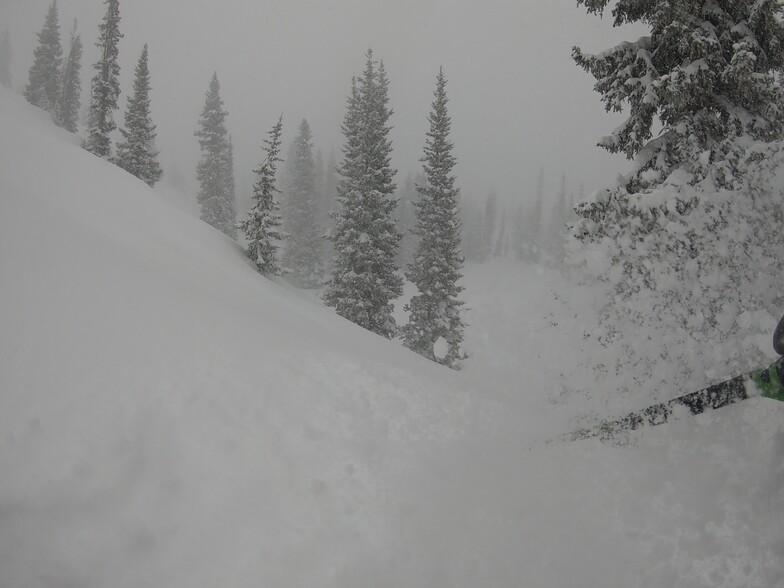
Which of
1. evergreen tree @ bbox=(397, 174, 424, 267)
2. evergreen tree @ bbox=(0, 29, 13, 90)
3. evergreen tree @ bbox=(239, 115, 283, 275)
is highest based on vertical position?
evergreen tree @ bbox=(0, 29, 13, 90)

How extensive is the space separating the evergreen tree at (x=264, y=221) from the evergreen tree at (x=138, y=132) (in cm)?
1668

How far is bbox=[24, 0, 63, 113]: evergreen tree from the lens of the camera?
4884cm

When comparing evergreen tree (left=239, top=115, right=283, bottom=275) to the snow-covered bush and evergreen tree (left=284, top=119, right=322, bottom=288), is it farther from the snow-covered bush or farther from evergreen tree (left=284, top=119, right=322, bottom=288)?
evergreen tree (left=284, top=119, right=322, bottom=288)

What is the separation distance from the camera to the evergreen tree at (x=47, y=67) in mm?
48844

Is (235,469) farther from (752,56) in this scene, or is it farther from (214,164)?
(214,164)

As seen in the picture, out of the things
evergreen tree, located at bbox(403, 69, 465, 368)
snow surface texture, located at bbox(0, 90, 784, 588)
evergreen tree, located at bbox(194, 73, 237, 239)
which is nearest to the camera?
snow surface texture, located at bbox(0, 90, 784, 588)

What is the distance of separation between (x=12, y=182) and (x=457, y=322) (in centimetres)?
2030

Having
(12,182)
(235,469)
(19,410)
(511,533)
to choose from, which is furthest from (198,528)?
(12,182)

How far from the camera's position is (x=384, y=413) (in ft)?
24.9

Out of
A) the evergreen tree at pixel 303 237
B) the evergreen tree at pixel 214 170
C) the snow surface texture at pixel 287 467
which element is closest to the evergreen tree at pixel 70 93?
the evergreen tree at pixel 214 170

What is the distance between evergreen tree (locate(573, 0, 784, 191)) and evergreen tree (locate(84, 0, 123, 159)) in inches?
1268

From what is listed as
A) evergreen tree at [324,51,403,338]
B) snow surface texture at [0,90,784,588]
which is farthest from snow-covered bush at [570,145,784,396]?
evergreen tree at [324,51,403,338]

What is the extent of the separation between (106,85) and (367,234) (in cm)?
2323

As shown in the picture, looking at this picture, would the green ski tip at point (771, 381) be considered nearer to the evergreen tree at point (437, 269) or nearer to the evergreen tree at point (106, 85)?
the evergreen tree at point (437, 269)
